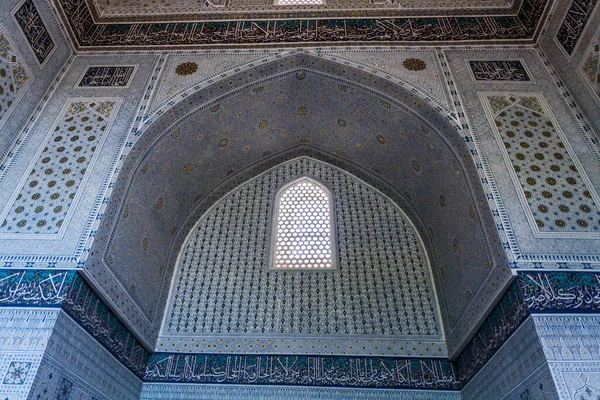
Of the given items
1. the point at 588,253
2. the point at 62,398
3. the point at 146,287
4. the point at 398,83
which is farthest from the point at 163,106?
the point at 588,253

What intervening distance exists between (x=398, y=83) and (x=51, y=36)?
12.1 ft

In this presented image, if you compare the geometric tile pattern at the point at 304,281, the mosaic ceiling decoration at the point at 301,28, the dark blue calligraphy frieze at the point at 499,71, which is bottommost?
the geometric tile pattern at the point at 304,281

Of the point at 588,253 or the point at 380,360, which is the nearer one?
the point at 588,253

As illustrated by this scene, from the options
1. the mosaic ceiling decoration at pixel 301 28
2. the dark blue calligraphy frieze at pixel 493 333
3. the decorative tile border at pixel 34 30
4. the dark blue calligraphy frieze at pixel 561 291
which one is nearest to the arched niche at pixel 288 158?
the dark blue calligraphy frieze at pixel 493 333

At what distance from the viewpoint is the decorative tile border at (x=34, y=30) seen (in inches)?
180

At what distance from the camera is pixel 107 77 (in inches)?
200

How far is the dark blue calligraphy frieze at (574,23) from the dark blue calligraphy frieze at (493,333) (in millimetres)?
2701

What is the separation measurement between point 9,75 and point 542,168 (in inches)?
191

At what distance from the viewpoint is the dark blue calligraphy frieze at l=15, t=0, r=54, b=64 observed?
4.58 metres

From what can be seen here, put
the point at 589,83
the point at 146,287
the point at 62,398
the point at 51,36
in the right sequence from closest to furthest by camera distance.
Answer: the point at 62,398 < the point at 589,83 < the point at 146,287 < the point at 51,36

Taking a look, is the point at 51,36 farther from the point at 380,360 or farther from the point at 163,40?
the point at 380,360

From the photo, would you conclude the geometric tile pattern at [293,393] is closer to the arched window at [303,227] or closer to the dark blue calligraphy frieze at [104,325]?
the dark blue calligraphy frieze at [104,325]

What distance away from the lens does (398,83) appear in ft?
16.0

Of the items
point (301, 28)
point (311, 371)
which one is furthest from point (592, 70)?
point (311, 371)
